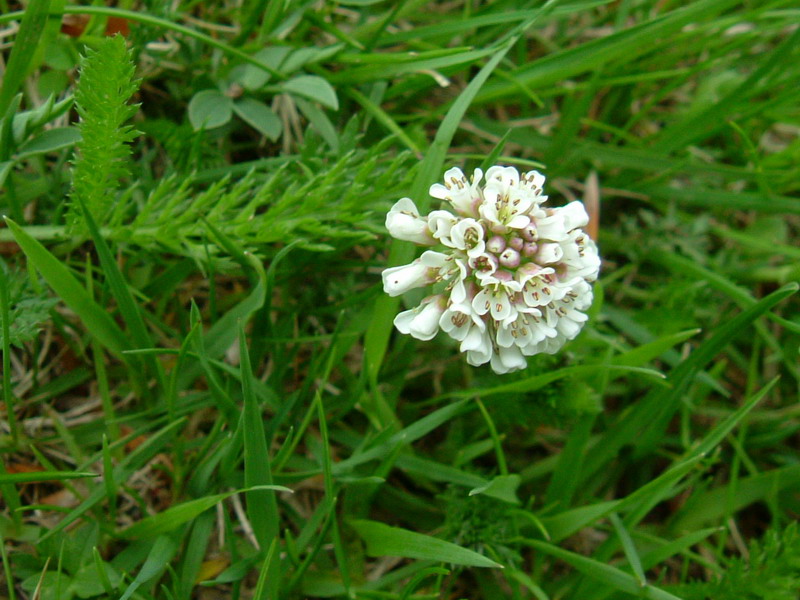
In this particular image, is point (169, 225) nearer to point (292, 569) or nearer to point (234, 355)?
point (234, 355)

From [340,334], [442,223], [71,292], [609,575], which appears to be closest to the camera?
[442,223]

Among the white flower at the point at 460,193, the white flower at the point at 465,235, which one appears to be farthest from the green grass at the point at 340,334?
the white flower at the point at 465,235

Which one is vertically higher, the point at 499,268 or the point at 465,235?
the point at 465,235

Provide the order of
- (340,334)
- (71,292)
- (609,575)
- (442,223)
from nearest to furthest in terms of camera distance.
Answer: (442,223) < (71,292) < (609,575) < (340,334)

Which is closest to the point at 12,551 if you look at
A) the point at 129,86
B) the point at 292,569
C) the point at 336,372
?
the point at 292,569

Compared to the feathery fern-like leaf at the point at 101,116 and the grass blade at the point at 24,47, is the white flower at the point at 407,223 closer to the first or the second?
the feathery fern-like leaf at the point at 101,116

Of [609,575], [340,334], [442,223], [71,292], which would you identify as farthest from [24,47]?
[609,575]

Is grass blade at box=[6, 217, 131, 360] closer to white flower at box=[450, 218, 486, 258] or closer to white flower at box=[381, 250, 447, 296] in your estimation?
white flower at box=[381, 250, 447, 296]

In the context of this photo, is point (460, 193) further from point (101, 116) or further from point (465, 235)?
point (101, 116)
